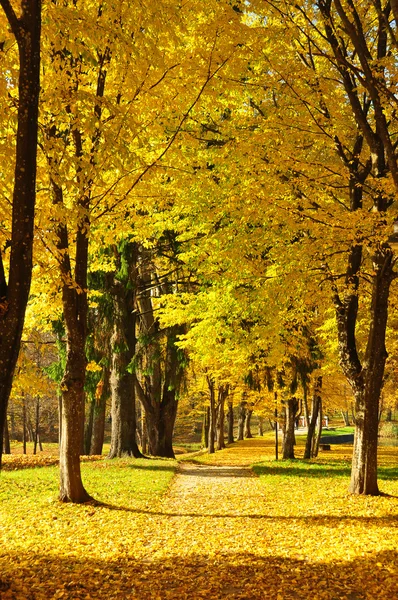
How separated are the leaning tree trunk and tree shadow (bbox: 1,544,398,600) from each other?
1848 millimetres

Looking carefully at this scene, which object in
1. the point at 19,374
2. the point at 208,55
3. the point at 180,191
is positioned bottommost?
the point at 19,374

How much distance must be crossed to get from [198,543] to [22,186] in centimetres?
519

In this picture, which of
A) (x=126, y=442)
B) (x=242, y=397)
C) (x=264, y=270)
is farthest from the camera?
(x=242, y=397)

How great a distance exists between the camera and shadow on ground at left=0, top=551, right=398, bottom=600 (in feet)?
16.2

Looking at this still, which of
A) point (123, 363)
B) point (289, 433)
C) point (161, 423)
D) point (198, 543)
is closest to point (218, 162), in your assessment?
point (198, 543)

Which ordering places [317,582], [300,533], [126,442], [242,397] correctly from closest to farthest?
[317,582] → [300,533] → [126,442] → [242,397]

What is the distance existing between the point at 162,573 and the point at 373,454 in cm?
579

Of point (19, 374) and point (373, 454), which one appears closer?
point (19, 374)

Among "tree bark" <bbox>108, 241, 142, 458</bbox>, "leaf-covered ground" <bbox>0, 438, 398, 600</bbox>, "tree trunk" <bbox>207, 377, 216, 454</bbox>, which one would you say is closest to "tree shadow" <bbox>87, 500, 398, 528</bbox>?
"leaf-covered ground" <bbox>0, 438, 398, 600</bbox>

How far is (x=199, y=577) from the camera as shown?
5.49m

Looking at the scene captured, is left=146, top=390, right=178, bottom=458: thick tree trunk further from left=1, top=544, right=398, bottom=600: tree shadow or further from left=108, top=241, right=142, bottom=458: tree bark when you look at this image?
left=1, top=544, right=398, bottom=600: tree shadow

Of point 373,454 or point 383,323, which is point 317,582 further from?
point 383,323

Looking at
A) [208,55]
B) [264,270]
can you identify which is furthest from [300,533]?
[208,55]

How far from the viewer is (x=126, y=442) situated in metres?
17.6
